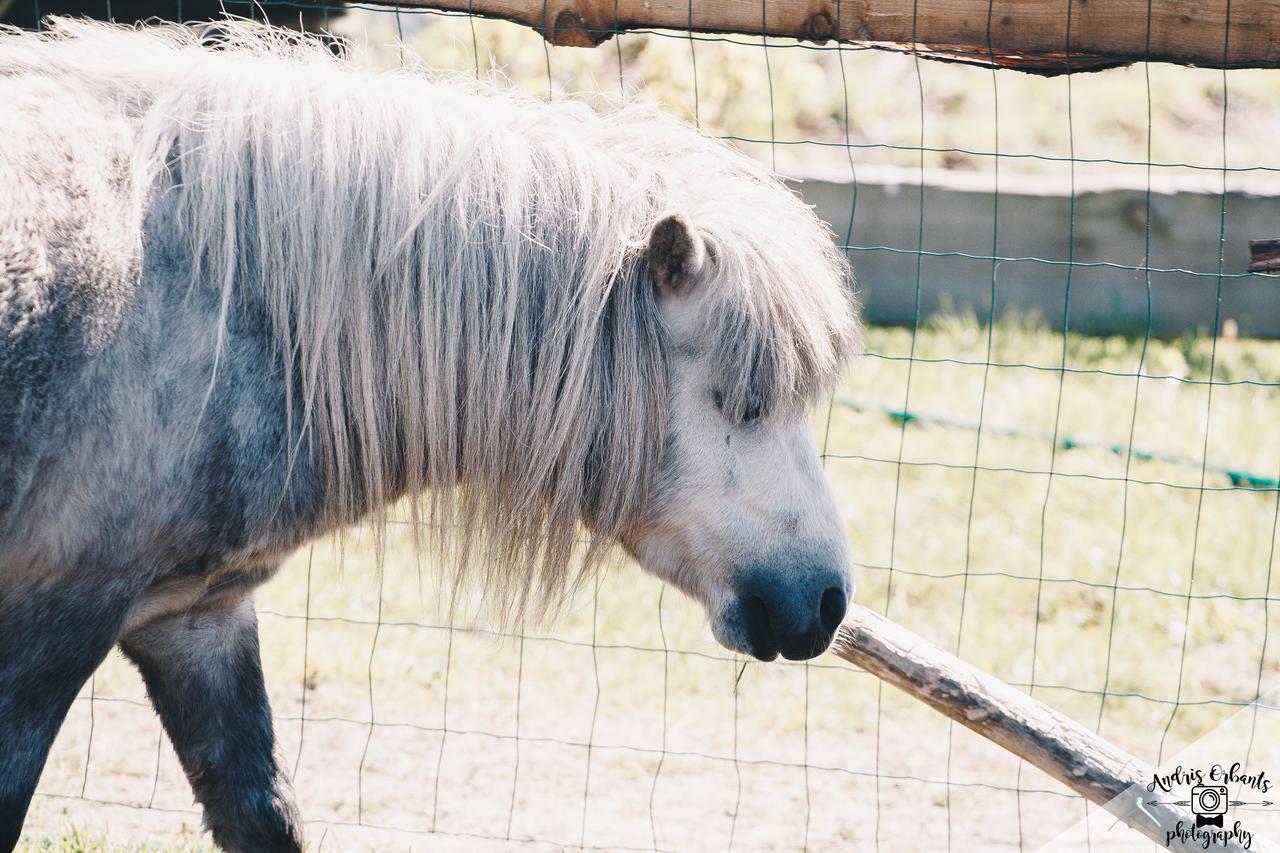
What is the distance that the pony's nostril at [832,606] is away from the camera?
2.26 meters

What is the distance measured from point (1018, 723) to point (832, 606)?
2.26ft

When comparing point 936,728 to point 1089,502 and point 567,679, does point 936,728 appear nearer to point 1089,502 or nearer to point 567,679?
point 567,679

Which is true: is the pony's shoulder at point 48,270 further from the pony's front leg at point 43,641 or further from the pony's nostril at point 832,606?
the pony's nostril at point 832,606

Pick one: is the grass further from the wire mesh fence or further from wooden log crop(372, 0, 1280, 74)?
wooden log crop(372, 0, 1280, 74)

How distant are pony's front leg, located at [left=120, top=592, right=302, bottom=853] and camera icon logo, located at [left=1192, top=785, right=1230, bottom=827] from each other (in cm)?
188

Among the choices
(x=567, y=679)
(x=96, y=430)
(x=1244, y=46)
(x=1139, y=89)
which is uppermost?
(x=1244, y=46)

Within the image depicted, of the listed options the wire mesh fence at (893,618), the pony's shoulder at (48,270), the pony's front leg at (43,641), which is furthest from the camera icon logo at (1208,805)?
the pony's shoulder at (48,270)

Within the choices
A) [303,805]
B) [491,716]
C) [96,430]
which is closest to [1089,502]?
[491,716]

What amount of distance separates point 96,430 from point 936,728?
286cm

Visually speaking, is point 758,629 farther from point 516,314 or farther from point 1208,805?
point 1208,805

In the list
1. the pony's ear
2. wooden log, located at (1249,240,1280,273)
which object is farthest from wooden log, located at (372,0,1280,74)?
the pony's ear

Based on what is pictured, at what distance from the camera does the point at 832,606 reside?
2.27m

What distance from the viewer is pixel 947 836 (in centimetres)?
330

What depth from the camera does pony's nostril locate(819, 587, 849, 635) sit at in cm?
226
